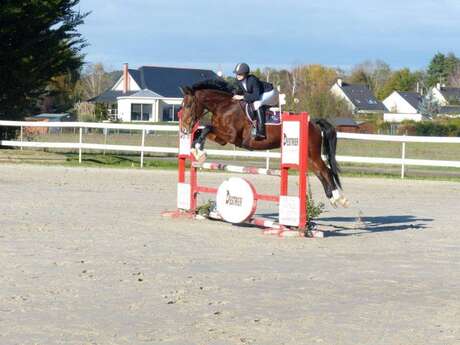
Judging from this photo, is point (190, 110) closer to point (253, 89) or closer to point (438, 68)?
point (253, 89)

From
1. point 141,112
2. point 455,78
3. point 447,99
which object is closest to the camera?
point 141,112

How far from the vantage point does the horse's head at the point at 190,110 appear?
46.7ft

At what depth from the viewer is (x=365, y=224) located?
14.9m

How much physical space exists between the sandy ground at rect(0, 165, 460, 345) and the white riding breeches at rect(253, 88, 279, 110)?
77.2 inches

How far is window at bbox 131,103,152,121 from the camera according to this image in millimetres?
91000

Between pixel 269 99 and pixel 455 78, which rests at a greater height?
pixel 455 78

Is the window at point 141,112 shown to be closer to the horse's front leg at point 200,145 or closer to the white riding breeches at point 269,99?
the horse's front leg at point 200,145

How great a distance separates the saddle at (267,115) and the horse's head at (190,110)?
2.31 feet

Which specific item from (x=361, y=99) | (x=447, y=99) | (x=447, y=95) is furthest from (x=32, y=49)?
(x=447, y=95)

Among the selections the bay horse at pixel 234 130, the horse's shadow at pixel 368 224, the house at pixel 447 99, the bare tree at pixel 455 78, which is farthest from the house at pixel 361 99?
the bay horse at pixel 234 130

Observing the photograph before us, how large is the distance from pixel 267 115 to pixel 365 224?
2528 mm

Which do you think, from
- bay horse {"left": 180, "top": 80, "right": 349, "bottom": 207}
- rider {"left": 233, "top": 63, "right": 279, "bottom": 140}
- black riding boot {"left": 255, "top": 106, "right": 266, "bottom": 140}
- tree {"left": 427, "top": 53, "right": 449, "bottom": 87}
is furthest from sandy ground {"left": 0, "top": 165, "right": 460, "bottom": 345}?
tree {"left": 427, "top": 53, "right": 449, "bottom": 87}

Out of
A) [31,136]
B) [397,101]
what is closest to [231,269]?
[31,136]

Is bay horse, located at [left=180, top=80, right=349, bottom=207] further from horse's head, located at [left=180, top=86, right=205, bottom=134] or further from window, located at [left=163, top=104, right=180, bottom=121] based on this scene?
window, located at [left=163, top=104, right=180, bottom=121]
